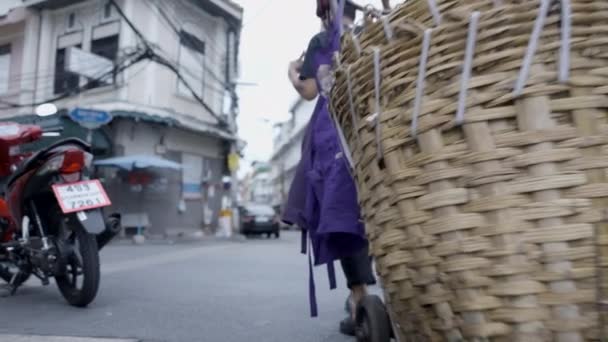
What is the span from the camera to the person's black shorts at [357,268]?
2.28m

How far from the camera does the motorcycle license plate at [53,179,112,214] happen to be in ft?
10.9

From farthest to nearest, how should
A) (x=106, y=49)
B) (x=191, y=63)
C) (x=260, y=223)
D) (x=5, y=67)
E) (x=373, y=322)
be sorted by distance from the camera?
(x=260, y=223)
(x=5, y=67)
(x=191, y=63)
(x=106, y=49)
(x=373, y=322)

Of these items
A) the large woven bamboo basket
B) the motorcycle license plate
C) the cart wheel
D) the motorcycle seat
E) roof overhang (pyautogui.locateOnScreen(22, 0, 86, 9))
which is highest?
roof overhang (pyautogui.locateOnScreen(22, 0, 86, 9))

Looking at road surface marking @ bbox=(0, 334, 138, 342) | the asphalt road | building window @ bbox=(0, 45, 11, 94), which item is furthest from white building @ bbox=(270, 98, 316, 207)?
road surface marking @ bbox=(0, 334, 138, 342)

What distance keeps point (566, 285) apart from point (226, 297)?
324 cm

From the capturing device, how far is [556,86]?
34.1 inches

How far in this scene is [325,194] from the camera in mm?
1825

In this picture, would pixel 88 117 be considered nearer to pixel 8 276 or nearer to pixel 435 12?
pixel 8 276

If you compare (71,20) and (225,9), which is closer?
(71,20)

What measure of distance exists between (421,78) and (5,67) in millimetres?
18442

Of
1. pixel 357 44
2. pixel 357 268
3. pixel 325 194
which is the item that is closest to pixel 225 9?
pixel 357 268

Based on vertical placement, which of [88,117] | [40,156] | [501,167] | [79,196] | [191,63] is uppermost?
[191,63]

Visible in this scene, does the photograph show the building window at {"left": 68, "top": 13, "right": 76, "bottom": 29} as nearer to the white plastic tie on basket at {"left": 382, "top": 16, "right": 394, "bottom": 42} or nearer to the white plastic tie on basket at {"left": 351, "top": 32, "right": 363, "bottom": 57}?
the white plastic tie on basket at {"left": 351, "top": 32, "right": 363, "bottom": 57}

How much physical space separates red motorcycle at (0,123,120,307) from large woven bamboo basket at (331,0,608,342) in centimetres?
277
